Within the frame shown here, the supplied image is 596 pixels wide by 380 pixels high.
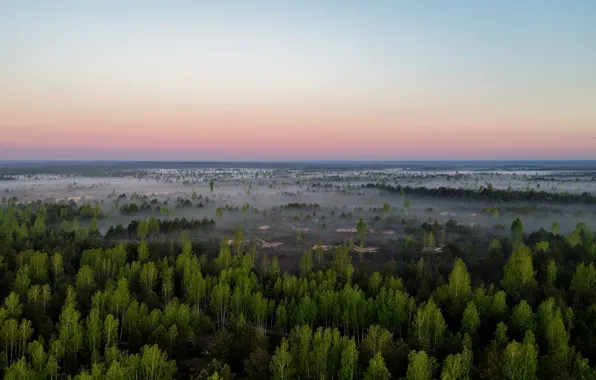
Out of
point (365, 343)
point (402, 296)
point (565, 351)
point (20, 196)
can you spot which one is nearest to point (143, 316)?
point (365, 343)

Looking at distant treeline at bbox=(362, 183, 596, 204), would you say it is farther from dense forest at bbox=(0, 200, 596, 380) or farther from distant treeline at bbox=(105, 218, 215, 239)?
distant treeline at bbox=(105, 218, 215, 239)

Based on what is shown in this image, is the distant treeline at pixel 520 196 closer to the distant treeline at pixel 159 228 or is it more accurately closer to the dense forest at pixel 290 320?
the dense forest at pixel 290 320

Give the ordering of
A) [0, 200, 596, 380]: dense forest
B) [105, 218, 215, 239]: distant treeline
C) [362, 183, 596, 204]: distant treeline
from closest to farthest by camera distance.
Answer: [0, 200, 596, 380]: dense forest
[105, 218, 215, 239]: distant treeline
[362, 183, 596, 204]: distant treeline

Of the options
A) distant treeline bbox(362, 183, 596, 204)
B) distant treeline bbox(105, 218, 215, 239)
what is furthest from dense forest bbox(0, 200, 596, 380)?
distant treeline bbox(362, 183, 596, 204)

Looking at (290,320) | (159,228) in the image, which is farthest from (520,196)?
(290,320)

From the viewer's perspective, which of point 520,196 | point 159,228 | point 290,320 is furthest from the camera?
point 520,196

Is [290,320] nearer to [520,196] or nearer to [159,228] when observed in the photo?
[159,228]

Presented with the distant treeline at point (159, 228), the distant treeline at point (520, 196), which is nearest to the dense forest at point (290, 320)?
the distant treeline at point (159, 228)

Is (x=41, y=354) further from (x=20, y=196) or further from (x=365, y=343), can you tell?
(x=20, y=196)
